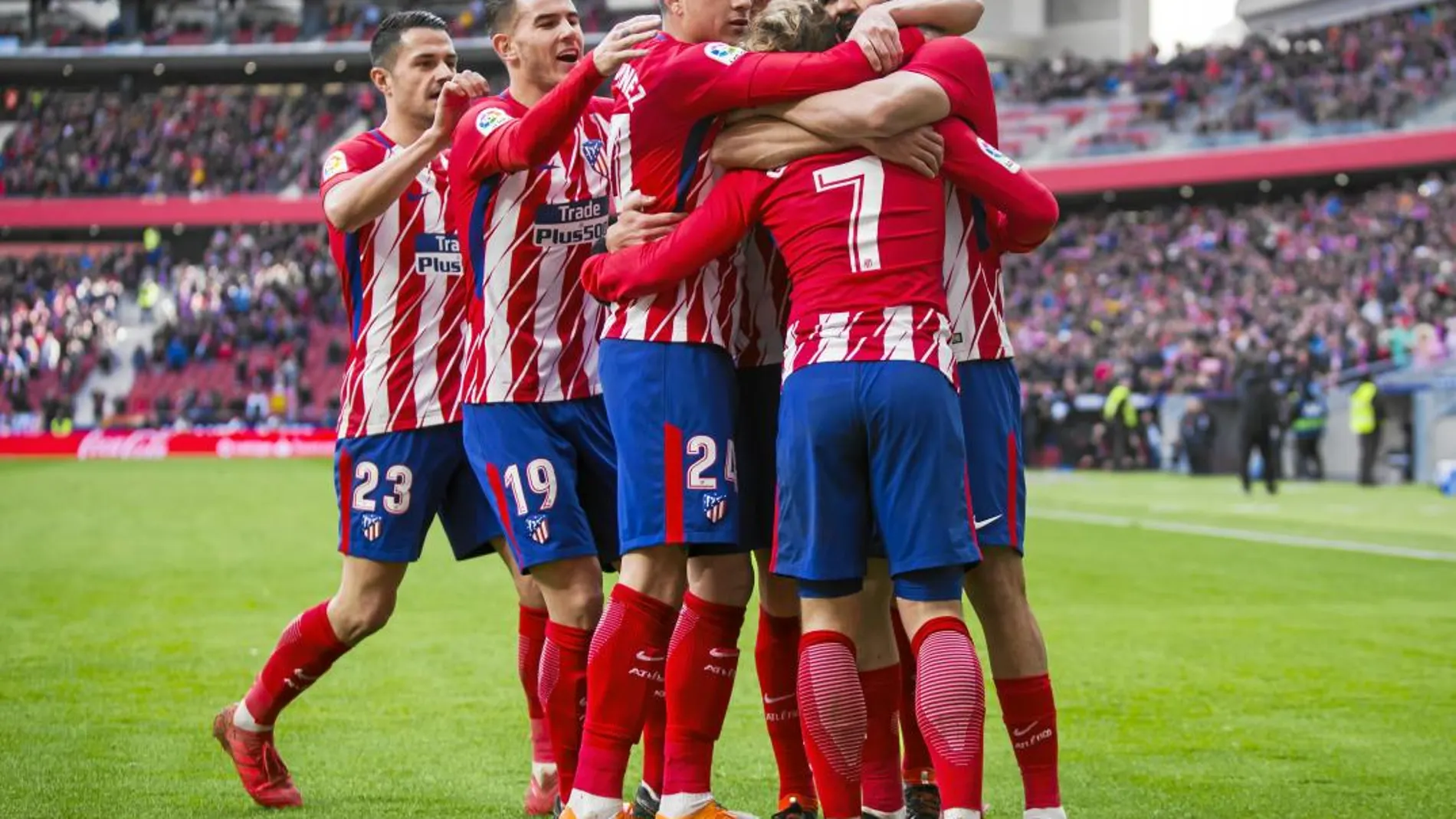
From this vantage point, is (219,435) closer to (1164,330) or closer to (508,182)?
(1164,330)

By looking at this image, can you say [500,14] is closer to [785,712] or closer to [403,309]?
[403,309]

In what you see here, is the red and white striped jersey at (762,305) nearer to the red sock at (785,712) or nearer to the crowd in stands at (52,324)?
the red sock at (785,712)

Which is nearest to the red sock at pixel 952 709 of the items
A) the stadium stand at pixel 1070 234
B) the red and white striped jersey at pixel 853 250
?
the red and white striped jersey at pixel 853 250

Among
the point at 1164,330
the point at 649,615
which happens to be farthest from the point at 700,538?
the point at 1164,330

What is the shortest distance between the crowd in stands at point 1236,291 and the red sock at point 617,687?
860 inches

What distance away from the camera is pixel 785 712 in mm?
5270

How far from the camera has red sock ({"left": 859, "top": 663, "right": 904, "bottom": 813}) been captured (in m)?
4.85

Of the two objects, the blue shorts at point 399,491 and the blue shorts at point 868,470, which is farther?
the blue shorts at point 399,491

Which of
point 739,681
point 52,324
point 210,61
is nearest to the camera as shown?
point 739,681

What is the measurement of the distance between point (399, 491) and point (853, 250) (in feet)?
7.04

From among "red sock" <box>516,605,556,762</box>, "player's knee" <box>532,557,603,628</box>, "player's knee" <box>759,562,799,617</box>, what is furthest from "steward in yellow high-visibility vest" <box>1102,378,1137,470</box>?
"player's knee" <box>532,557,603,628</box>

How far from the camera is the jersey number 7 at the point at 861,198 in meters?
4.49

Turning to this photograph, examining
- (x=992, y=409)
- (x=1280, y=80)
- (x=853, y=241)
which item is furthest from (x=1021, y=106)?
(x=853, y=241)

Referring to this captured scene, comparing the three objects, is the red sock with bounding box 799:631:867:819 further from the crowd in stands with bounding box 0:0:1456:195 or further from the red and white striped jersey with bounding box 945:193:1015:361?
the crowd in stands with bounding box 0:0:1456:195
